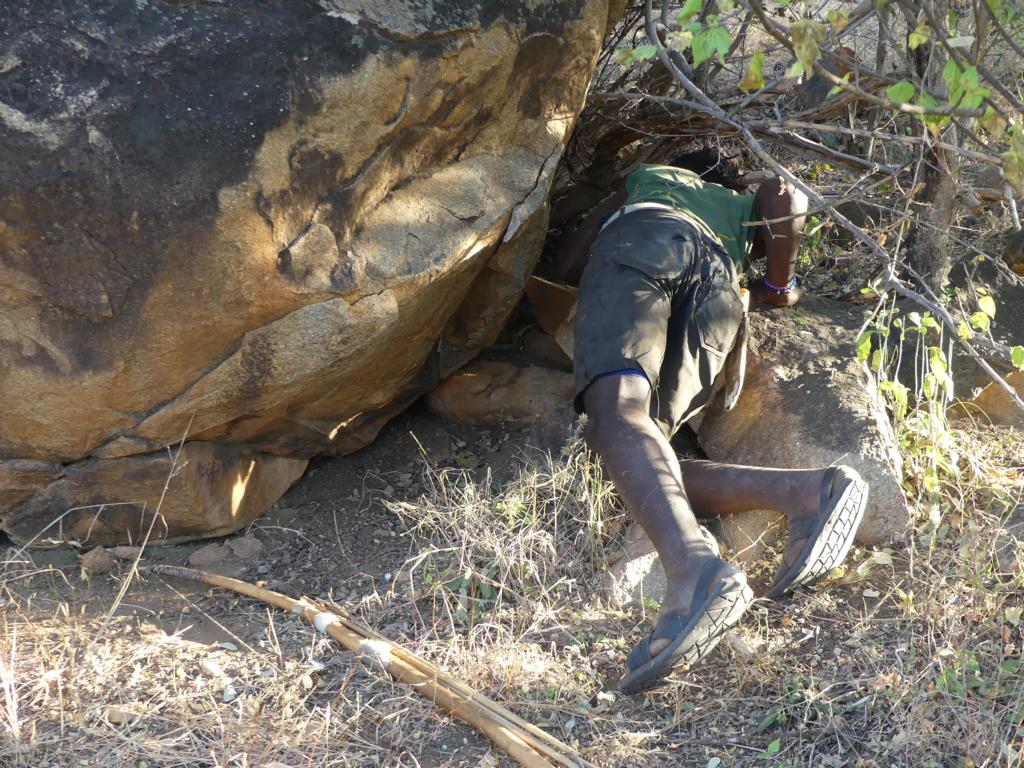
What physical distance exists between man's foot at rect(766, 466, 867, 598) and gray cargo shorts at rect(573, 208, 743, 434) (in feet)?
1.75

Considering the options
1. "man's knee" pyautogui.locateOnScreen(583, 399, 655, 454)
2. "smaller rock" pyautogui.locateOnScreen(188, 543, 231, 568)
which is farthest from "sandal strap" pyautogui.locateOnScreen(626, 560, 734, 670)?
"smaller rock" pyautogui.locateOnScreen(188, 543, 231, 568)

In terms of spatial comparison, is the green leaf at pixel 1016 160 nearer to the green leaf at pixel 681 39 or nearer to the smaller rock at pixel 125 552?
the green leaf at pixel 681 39

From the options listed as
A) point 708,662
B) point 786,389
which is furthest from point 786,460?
point 708,662

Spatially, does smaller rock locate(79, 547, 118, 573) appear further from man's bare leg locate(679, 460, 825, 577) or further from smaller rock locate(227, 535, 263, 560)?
man's bare leg locate(679, 460, 825, 577)

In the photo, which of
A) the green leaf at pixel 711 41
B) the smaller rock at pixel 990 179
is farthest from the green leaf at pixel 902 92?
the smaller rock at pixel 990 179

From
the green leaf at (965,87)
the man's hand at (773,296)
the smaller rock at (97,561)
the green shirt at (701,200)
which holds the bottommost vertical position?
the smaller rock at (97,561)

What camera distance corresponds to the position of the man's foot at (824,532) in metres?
2.60

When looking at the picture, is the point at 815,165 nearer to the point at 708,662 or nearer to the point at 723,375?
the point at 723,375

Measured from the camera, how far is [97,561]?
288 centimetres

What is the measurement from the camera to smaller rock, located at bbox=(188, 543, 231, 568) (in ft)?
9.88

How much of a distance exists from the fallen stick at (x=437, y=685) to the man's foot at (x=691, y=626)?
28cm

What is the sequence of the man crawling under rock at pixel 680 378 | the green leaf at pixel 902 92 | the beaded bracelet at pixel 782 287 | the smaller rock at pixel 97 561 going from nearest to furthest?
the green leaf at pixel 902 92 → the man crawling under rock at pixel 680 378 → the smaller rock at pixel 97 561 → the beaded bracelet at pixel 782 287

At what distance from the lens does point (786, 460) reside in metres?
3.20

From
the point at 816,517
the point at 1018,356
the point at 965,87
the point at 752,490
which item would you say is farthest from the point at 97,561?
the point at 1018,356
